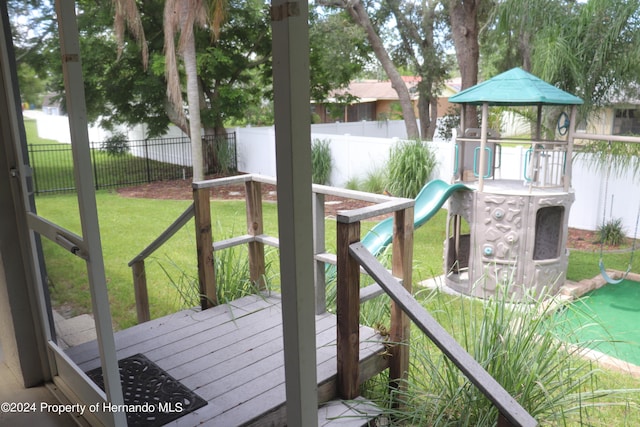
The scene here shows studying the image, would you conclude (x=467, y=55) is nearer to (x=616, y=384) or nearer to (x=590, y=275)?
(x=590, y=275)

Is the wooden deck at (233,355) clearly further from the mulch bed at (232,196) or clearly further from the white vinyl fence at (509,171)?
the mulch bed at (232,196)

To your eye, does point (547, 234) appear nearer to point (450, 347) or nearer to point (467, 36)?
point (467, 36)

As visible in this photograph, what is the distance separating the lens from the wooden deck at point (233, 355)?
86.0 inches

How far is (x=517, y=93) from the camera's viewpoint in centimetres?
614

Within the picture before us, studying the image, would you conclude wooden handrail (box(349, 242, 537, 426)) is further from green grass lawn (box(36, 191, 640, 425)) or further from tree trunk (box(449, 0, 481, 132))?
tree trunk (box(449, 0, 481, 132))

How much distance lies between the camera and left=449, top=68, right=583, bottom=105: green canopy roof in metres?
6.04

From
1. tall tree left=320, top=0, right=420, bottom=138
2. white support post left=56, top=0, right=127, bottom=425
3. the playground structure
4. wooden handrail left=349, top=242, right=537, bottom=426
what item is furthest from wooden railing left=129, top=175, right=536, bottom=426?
tall tree left=320, top=0, right=420, bottom=138

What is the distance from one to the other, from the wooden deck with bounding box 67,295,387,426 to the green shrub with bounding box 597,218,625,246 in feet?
21.9

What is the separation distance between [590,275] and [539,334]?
4.88m

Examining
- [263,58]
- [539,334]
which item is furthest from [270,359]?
[263,58]

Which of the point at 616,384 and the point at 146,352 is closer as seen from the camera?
the point at 146,352

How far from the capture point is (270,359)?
256cm

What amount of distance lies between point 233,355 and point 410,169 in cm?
751

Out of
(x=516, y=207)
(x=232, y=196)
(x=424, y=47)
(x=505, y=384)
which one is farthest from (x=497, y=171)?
(x=505, y=384)
